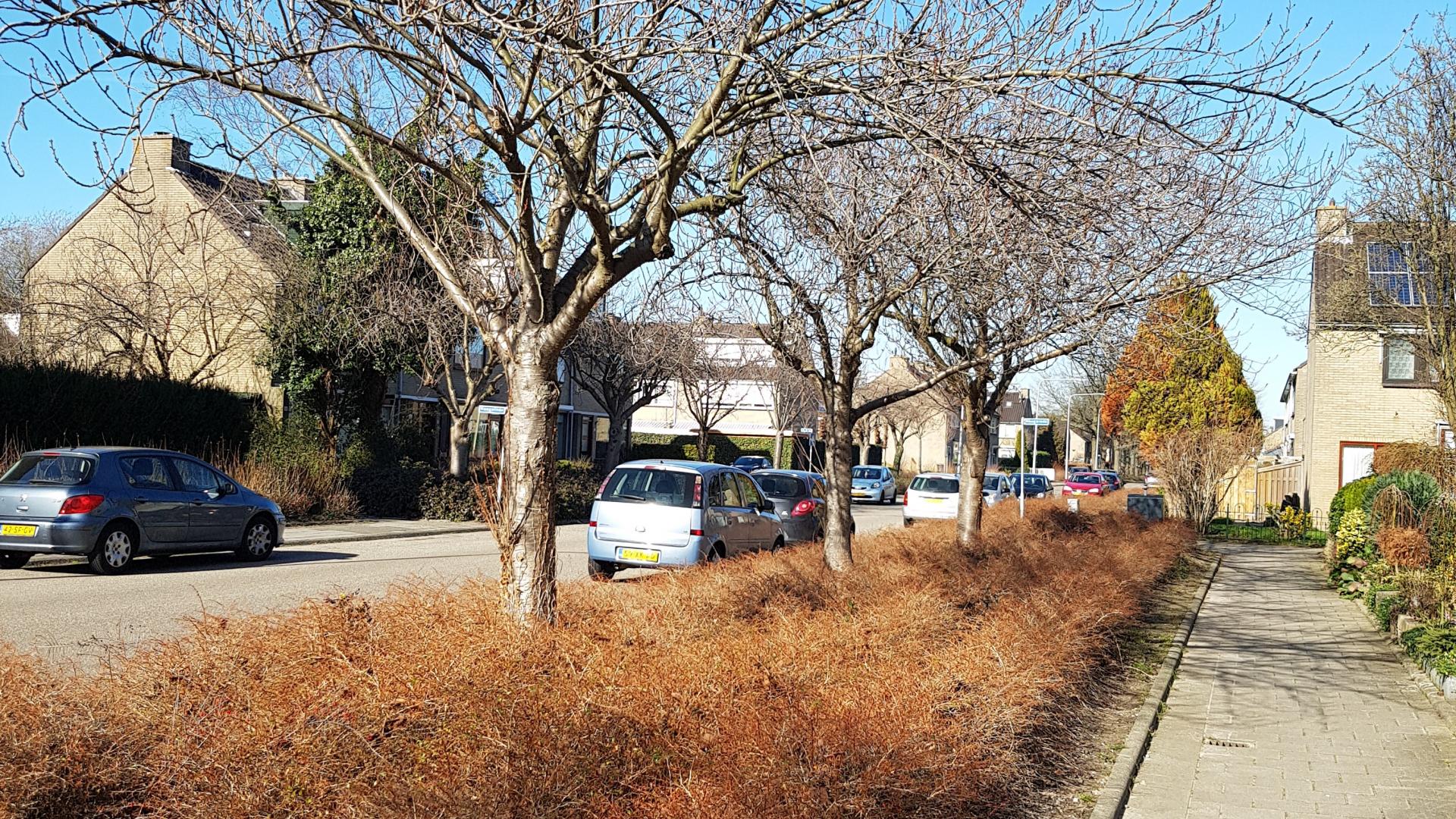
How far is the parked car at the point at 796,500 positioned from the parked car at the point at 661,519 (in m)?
2.79

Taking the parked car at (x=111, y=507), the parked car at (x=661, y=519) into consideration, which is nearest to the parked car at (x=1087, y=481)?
the parked car at (x=661, y=519)

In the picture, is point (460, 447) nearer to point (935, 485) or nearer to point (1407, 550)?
point (935, 485)

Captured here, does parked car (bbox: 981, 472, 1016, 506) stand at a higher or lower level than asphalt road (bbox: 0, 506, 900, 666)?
higher

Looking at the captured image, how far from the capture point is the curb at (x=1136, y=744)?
20.5 ft

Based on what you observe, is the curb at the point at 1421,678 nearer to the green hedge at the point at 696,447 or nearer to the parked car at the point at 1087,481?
the green hedge at the point at 696,447

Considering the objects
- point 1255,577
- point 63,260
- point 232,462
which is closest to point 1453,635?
point 1255,577

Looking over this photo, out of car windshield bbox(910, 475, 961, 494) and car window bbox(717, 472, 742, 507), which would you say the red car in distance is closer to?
car windshield bbox(910, 475, 961, 494)

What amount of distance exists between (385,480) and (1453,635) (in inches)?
812

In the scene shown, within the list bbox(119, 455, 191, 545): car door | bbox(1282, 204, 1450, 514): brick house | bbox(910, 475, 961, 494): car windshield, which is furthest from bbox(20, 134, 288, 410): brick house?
bbox(1282, 204, 1450, 514): brick house

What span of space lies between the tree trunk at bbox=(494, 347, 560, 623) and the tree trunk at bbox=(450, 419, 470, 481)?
20992mm

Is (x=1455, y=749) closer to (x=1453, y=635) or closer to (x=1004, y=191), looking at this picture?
(x=1453, y=635)

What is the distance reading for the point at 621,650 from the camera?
605 centimetres

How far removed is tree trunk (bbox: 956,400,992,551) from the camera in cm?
1636

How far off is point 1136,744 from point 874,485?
128 ft
